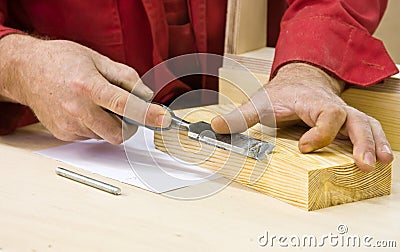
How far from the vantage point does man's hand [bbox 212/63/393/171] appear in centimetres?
84

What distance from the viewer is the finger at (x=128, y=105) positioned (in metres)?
0.89

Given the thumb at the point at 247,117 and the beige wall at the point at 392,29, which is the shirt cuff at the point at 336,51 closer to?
the thumb at the point at 247,117

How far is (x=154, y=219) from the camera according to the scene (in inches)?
29.6

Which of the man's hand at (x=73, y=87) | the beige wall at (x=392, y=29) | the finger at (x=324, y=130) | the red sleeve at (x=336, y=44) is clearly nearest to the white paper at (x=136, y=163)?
the man's hand at (x=73, y=87)

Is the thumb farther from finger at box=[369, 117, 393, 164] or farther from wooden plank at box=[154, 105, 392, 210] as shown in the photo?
finger at box=[369, 117, 393, 164]

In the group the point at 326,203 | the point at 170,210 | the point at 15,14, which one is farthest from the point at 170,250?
the point at 15,14

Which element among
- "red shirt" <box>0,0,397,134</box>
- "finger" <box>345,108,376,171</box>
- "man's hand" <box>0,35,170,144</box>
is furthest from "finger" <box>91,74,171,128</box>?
"finger" <box>345,108,376,171</box>

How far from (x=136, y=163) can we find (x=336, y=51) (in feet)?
1.24

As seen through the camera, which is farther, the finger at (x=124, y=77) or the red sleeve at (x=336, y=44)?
the red sleeve at (x=336, y=44)

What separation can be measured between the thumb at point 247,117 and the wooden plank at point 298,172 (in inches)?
0.8

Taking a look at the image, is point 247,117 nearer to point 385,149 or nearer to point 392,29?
point 385,149

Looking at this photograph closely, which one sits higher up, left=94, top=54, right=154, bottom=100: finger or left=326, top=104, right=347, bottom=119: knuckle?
left=94, top=54, right=154, bottom=100: finger

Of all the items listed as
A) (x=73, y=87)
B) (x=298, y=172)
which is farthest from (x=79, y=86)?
(x=298, y=172)

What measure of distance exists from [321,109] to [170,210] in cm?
25
